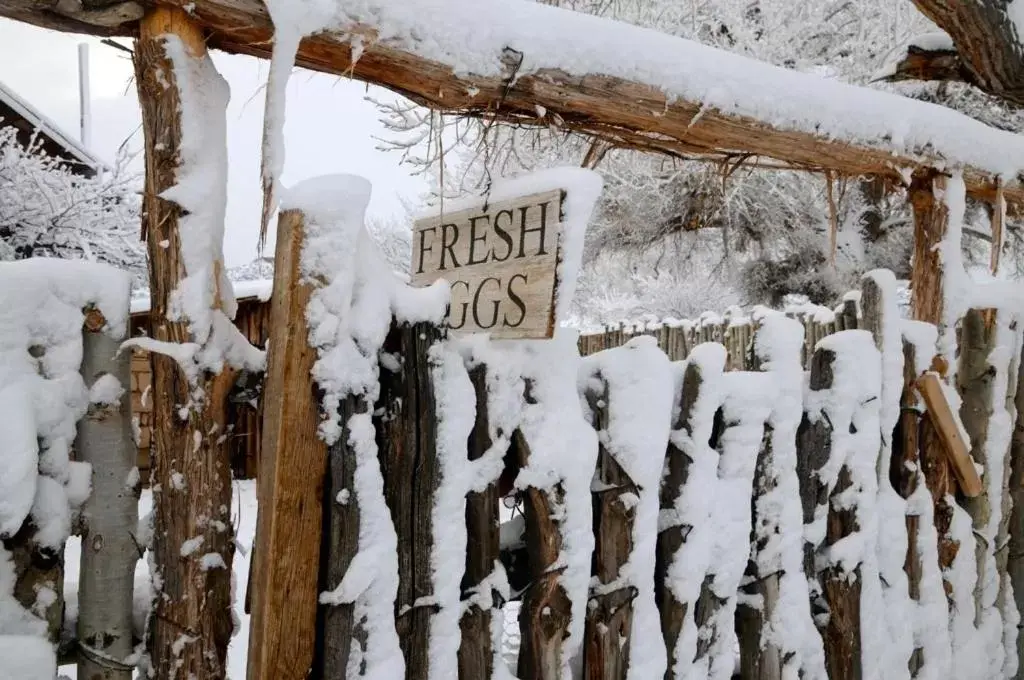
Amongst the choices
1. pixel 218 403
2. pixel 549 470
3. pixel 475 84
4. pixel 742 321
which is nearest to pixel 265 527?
pixel 218 403

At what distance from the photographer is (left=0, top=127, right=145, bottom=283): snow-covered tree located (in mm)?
8516

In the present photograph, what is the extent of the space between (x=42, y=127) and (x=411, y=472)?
12.8 meters

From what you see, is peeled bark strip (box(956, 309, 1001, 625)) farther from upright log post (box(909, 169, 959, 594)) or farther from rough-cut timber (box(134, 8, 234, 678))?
rough-cut timber (box(134, 8, 234, 678))

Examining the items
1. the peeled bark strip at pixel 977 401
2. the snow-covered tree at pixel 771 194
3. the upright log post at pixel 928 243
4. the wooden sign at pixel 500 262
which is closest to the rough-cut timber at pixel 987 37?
the upright log post at pixel 928 243

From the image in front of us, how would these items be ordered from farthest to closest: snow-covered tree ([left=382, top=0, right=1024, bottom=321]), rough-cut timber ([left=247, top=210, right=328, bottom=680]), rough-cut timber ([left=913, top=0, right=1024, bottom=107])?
1. snow-covered tree ([left=382, top=0, right=1024, bottom=321])
2. rough-cut timber ([left=913, top=0, right=1024, bottom=107])
3. rough-cut timber ([left=247, top=210, right=328, bottom=680])

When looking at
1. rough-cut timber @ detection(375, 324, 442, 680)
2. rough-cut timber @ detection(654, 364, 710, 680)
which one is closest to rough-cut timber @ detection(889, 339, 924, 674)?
rough-cut timber @ detection(654, 364, 710, 680)

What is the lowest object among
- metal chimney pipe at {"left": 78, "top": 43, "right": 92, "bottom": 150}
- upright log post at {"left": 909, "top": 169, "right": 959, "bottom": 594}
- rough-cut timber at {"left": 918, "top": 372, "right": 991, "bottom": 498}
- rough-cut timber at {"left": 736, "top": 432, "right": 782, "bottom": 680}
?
rough-cut timber at {"left": 736, "top": 432, "right": 782, "bottom": 680}

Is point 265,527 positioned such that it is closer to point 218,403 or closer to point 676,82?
point 218,403

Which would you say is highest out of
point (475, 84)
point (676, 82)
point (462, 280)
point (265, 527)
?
point (676, 82)

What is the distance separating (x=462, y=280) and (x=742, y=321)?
6332 millimetres

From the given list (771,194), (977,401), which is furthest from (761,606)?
(771,194)

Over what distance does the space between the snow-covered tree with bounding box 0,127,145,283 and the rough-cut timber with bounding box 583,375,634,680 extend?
8.31 m

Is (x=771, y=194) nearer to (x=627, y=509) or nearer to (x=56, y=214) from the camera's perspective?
(x=56, y=214)

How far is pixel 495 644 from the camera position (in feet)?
4.99
